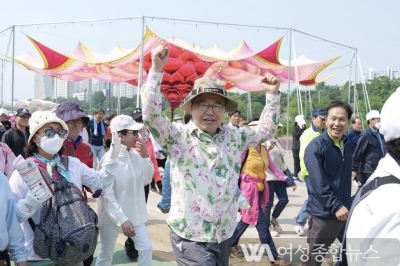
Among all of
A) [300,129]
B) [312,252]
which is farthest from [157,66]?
[300,129]

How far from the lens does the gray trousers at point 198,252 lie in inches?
120

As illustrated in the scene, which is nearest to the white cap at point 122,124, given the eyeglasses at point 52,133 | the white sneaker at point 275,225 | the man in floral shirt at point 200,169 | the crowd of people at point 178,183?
the crowd of people at point 178,183

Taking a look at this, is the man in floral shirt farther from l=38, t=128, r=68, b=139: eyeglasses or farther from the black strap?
the black strap

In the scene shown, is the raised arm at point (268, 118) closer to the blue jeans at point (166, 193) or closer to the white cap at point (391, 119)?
the blue jeans at point (166, 193)

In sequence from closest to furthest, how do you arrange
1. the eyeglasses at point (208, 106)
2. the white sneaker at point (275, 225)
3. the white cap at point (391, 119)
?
the white cap at point (391, 119) < the eyeglasses at point (208, 106) < the white sneaker at point (275, 225)

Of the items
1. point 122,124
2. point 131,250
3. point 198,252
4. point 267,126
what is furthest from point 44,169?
point 131,250

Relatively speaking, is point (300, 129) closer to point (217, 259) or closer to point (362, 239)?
point (217, 259)

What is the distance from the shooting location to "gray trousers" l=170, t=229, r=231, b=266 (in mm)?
3059

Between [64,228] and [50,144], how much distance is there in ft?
1.95

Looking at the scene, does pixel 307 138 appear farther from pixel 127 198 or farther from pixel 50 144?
pixel 50 144

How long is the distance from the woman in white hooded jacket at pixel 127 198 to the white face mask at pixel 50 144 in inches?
42.4

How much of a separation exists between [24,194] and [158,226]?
4354mm

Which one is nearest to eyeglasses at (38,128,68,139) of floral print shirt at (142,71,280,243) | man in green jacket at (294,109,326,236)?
floral print shirt at (142,71,280,243)

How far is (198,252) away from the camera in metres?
3.06
